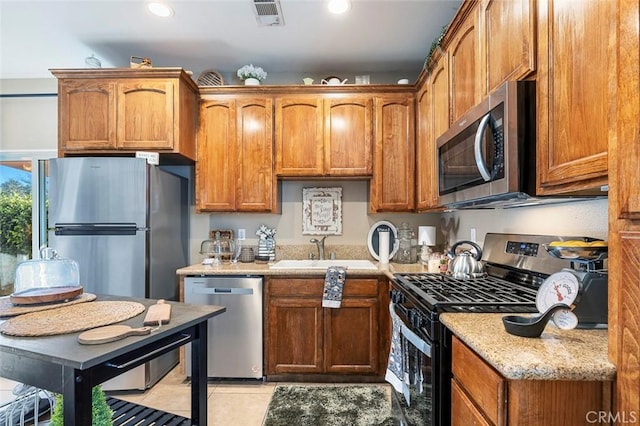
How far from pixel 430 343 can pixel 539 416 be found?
473 millimetres

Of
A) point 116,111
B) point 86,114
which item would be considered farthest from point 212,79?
point 86,114

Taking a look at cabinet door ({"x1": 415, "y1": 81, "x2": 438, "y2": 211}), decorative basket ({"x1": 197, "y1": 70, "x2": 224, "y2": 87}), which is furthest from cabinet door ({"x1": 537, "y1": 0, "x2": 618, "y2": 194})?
decorative basket ({"x1": 197, "y1": 70, "x2": 224, "y2": 87})

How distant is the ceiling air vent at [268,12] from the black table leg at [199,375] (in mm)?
2064

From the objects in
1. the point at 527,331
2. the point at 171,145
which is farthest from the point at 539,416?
the point at 171,145

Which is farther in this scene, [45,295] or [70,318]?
[45,295]

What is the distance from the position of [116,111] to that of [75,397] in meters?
2.44

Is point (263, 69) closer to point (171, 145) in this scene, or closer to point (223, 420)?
point (171, 145)

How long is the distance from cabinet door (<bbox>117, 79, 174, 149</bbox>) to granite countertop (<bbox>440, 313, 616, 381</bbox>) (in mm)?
2559

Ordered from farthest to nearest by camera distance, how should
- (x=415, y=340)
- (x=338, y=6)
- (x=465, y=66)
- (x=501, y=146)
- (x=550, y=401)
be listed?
1. (x=338, y=6)
2. (x=465, y=66)
3. (x=415, y=340)
4. (x=501, y=146)
5. (x=550, y=401)

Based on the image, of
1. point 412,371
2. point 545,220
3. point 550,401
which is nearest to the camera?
point 550,401

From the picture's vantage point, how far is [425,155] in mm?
2607

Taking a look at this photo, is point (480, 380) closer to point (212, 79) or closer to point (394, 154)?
point (394, 154)

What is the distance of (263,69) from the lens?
123 inches

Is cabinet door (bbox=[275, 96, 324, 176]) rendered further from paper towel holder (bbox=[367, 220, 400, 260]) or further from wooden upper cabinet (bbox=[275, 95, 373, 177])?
paper towel holder (bbox=[367, 220, 400, 260])
